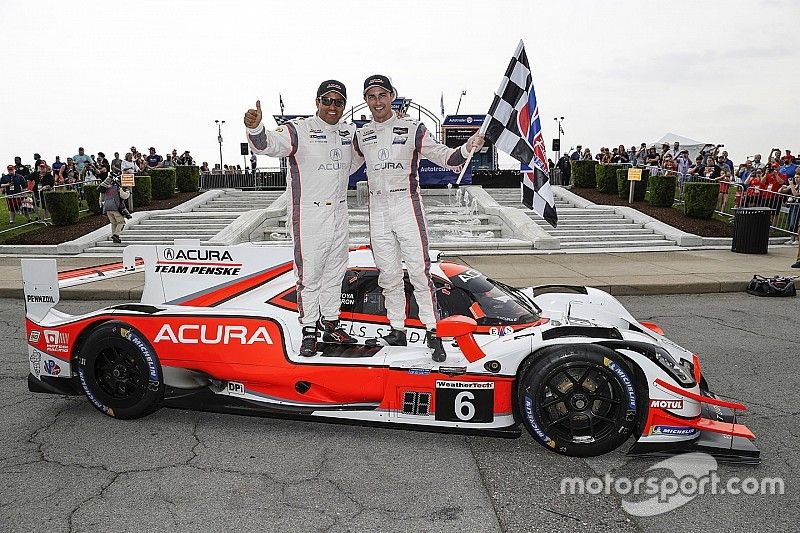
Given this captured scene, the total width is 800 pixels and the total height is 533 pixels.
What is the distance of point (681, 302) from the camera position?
29.9 feet

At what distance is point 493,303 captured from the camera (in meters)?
4.64

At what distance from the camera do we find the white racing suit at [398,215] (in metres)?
4.53

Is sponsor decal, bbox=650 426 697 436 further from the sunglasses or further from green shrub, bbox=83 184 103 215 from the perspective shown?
green shrub, bbox=83 184 103 215

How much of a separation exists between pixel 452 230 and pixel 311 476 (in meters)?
13.2

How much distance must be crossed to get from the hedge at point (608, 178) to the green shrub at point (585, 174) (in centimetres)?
114

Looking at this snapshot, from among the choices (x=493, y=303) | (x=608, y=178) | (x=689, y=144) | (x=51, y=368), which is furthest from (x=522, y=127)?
(x=689, y=144)

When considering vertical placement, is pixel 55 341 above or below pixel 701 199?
below

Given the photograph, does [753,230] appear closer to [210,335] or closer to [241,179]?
[210,335]

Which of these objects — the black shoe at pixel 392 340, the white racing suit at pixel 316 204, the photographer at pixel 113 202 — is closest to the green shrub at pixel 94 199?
the photographer at pixel 113 202

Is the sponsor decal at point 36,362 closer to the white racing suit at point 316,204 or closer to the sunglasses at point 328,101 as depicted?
the white racing suit at point 316,204

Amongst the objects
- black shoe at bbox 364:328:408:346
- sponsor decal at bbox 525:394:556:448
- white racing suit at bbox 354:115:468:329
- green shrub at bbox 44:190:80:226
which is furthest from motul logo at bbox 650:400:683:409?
green shrub at bbox 44:190:80:226

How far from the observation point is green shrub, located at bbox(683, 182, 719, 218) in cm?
1691

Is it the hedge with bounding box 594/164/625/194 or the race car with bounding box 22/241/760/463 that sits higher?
the hedge with bounding box 594/164/625/194

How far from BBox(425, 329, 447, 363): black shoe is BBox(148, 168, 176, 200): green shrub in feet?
61.3
